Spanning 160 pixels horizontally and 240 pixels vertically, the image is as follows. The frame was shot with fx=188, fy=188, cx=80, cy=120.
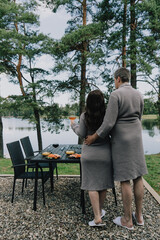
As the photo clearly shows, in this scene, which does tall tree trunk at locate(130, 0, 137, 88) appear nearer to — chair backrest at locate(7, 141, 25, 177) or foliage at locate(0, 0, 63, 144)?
foliage at locate(0, 0, 63, 144)

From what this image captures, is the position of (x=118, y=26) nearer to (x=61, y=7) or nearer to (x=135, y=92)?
(x=61, y=7)

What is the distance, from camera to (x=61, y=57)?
8336 millimetres

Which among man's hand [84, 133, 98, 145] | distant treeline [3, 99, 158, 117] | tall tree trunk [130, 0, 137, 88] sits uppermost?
tall tree trunk [130, 0, 137, 88]

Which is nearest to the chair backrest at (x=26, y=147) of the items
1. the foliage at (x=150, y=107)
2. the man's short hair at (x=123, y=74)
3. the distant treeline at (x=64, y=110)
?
the man's short hair at (x=123, y=74)

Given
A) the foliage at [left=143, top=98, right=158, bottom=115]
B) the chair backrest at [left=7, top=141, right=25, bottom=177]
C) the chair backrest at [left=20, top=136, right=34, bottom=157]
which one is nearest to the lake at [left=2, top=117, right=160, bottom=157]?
the foliage at [left=143, top=98, right=158, bottom=115]

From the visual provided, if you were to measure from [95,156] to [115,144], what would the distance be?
25 cm

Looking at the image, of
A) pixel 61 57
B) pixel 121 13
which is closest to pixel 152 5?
pixel 121 13

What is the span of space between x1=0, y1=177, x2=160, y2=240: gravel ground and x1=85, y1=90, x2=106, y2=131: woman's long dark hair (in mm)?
1124

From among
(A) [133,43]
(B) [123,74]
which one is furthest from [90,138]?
(A) [133,43]

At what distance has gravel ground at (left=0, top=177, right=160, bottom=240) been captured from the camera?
1962 millimetres

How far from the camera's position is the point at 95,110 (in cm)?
195

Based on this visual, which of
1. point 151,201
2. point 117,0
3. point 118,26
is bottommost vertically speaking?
point 151,201

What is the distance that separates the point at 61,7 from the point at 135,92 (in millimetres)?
8601

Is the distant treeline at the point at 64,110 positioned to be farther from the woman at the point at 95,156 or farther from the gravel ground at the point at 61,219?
the woman at the point at 95,156
